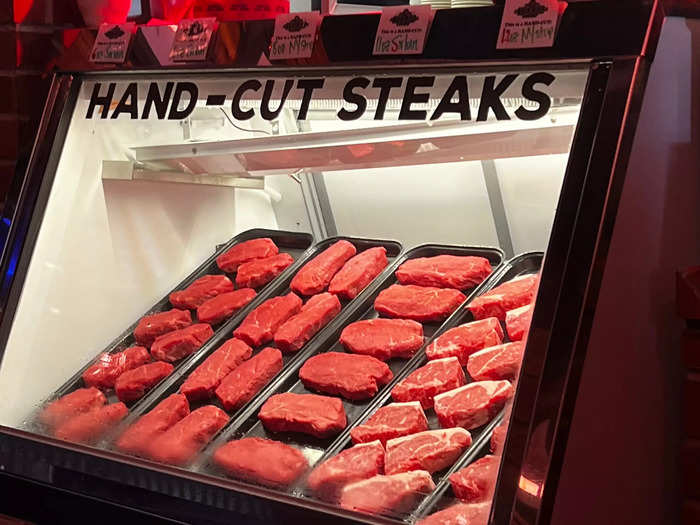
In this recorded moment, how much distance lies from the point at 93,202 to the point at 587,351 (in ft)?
4.18

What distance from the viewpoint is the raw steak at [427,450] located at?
61.3 inches

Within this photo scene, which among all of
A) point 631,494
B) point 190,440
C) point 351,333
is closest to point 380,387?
point 351,333

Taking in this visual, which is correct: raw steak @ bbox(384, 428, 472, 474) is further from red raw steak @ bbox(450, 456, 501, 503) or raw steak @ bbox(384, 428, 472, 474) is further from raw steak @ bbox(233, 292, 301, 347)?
raw steak @ bbox(233, 292, 301, 347)

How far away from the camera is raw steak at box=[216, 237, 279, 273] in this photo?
2264 mm

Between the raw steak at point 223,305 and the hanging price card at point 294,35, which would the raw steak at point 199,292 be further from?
the hanging price card at point 294,35

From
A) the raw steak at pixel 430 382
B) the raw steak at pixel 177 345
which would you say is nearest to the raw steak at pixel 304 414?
the raw steak at pixel 430 382

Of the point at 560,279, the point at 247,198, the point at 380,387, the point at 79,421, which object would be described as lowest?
the point at 79,421

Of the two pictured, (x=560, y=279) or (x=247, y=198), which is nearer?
(x=560, y=279)

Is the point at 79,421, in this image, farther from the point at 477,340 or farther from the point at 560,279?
the point at 560,279

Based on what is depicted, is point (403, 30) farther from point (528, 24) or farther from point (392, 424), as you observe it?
point (392, 424)

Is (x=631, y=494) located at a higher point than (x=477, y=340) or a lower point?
lower

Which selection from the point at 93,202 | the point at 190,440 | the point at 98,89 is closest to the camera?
the point at 190,440

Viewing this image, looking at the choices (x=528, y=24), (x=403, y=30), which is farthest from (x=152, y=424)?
(x=528, y=24)

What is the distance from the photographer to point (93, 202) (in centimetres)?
217
